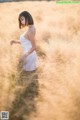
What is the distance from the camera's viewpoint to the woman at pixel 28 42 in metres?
2.33

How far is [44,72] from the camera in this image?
240 centimetres

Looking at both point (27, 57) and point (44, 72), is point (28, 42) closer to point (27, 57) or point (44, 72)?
point (27, 57)

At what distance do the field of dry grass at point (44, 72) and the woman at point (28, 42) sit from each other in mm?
48

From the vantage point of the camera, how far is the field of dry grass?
2.15m

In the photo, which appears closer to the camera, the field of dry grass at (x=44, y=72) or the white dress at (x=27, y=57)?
the field of dry grass at (x=44, y=72)

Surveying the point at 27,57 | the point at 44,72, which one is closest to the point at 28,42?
the point at 27,57

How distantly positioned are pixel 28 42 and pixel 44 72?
227 millimetres

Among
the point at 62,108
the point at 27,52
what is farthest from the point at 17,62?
the point at 62,108

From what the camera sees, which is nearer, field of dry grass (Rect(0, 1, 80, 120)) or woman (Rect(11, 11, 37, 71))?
field of dry grass (Rect(0, 1, 80, 120))

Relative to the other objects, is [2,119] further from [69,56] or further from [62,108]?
[69,56]

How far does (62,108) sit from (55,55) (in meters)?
0.59

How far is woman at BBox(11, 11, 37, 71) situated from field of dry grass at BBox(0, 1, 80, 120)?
0.05 m

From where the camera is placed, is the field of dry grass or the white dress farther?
the white dress

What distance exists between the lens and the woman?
2.33 metres
